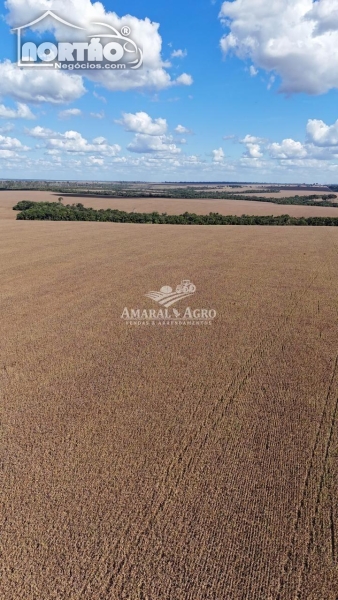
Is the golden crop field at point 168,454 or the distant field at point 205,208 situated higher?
the distant field at point 205,208

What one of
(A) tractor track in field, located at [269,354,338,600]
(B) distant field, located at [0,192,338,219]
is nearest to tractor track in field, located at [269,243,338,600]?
(A) tractor track in field, located at [269,354,338,600]

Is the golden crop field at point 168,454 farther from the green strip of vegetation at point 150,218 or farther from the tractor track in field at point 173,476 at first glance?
the green strip of vegetation at point 150,218

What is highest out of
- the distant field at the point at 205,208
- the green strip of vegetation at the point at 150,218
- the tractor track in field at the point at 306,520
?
the distant field at the point at 205,208

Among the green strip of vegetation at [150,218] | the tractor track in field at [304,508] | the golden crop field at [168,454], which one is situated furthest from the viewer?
the green strip of vegetation at [150,218]

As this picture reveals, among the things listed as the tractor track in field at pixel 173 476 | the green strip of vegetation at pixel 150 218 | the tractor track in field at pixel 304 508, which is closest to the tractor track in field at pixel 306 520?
the tractor track in field at pixel 304 508

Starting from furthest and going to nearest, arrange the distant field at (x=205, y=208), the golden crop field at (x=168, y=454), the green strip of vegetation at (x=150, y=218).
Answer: the distant field at (x=205, y=208) < the green strip of vegetation at (x=150, y=218) < the golden crop field at (x=168, y=454)

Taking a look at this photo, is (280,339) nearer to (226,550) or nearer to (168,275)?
(226,550)

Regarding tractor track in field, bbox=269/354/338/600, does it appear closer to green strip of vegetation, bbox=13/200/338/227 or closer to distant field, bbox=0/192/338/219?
green strip of vegetation, bbox=13/200/338/227

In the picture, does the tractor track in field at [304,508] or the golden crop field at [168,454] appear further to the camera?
the golden crop field at [168,454]
